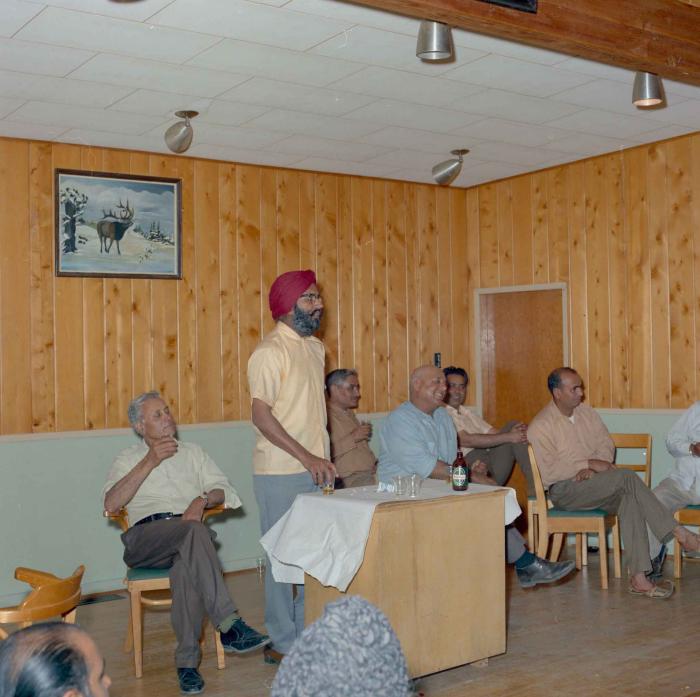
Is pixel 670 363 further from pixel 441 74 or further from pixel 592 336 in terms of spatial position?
pixel 441 74

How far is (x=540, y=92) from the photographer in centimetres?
520

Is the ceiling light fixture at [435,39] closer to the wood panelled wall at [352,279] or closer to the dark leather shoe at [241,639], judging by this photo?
the dark leather shoe at [241,639]

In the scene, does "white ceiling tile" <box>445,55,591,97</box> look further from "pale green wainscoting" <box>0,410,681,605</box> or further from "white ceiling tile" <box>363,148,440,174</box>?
"pale green wainscoting" <box>0,410,681,605</box>

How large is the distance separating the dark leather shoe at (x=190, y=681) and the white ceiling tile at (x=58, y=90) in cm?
288

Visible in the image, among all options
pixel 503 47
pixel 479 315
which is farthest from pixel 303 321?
pixel 479 315

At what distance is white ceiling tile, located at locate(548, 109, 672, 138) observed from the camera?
5715 mm

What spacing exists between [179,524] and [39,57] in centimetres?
225

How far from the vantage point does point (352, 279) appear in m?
7.23

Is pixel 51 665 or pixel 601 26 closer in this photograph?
pixel 51 665

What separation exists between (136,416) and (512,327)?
3780 millimetres

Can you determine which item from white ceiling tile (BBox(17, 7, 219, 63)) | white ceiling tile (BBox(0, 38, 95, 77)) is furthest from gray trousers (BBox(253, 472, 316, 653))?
white ceiling tile (BBox(0, 38, 95, 77))

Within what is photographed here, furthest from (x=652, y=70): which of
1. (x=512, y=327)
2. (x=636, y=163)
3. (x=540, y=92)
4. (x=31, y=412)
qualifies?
(x=31, y=412)

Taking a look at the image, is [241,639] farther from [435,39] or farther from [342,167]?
[342,167]

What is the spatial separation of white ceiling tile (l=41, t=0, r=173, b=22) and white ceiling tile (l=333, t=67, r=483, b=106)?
1199mm
